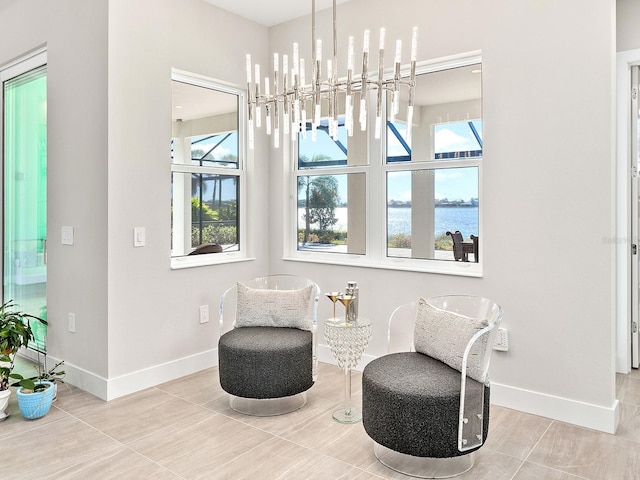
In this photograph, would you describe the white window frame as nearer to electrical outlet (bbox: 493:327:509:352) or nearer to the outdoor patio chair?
the outdoor patio chair

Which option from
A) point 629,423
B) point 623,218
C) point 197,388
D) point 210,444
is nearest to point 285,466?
point 210,444

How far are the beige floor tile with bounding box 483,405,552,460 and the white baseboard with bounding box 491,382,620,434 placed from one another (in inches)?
1.8

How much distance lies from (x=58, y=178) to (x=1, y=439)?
175 centimetres

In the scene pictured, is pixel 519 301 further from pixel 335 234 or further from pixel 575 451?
pixel 335 234

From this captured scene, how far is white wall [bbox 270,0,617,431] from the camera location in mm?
2699

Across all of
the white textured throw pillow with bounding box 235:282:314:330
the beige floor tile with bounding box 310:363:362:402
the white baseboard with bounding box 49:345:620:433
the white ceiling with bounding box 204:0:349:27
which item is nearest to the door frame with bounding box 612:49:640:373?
the white baseboard with bounding box 49:345:620:433

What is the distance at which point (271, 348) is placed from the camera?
291 centimetres

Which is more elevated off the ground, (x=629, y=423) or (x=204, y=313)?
(x=204, y=313)

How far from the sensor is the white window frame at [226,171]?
12.1 ft

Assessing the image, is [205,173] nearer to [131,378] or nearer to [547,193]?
[131,378]

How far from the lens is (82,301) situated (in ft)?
10.9

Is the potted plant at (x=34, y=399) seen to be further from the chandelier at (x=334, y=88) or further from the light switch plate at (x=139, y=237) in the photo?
Result: the chandelier at (x=334, y=88)

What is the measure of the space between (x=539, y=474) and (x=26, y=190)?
4.07 meters

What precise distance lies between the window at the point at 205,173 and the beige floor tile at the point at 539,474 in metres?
2.54
